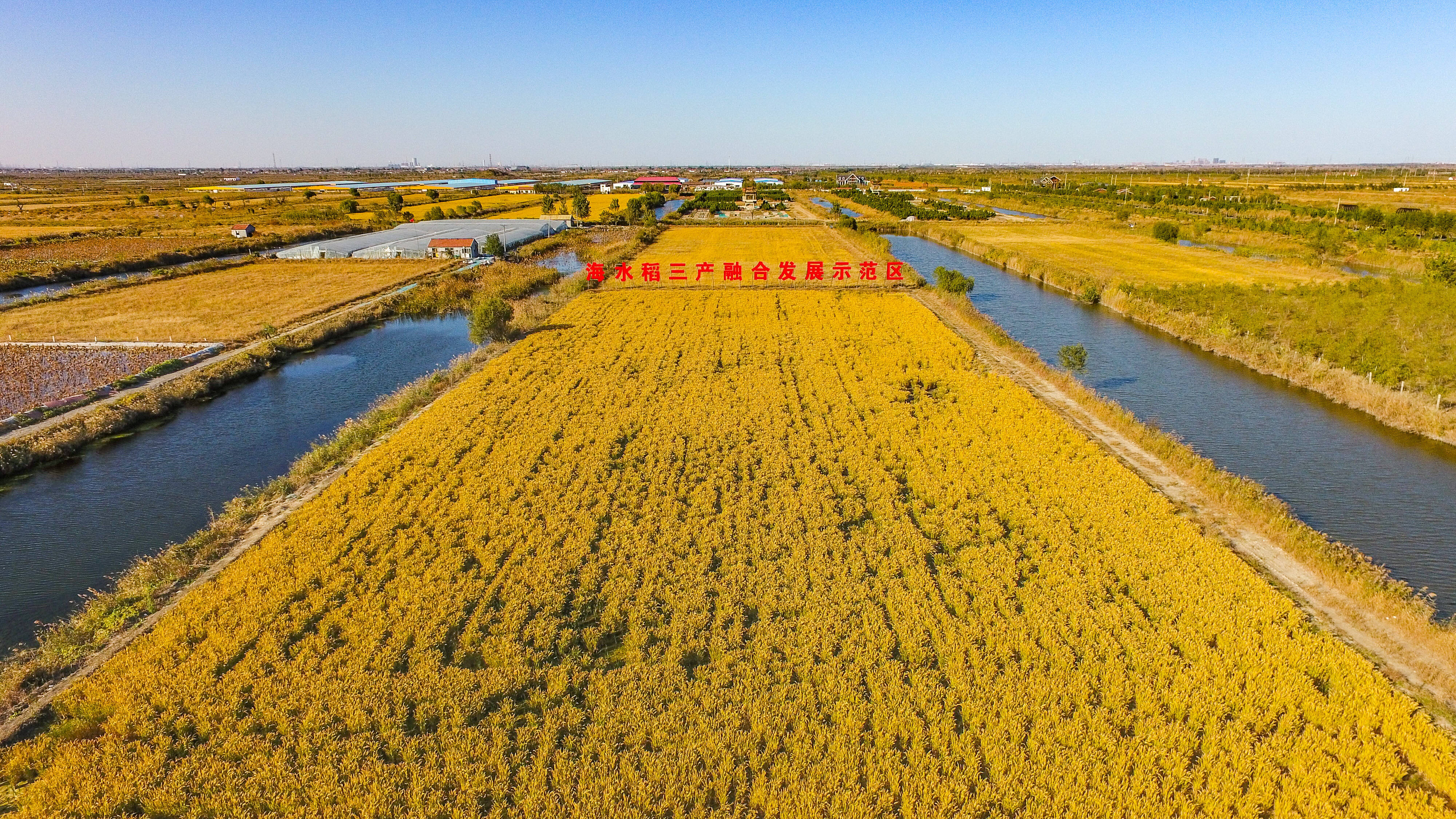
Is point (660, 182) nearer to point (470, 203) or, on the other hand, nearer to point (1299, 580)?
point (470, 203)

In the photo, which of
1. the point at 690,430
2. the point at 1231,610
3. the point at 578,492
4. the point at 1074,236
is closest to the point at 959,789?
the point at 1231,610

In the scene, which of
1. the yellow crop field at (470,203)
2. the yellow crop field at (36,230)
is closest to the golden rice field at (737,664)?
the yellow crop field at (36,230)

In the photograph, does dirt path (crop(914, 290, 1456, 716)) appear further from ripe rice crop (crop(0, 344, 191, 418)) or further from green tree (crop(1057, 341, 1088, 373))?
ripe rice crop (crop(0, 344, 191, 418))

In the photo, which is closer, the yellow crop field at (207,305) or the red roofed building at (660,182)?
the yellow crop field at (207,305)

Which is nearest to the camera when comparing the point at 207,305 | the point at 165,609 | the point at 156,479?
the point at 165,609

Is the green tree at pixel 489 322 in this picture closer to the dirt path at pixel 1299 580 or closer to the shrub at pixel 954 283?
the dirt path at pixel 1299 580

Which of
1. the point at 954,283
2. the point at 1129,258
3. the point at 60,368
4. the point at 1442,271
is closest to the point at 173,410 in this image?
the point at 60,368
